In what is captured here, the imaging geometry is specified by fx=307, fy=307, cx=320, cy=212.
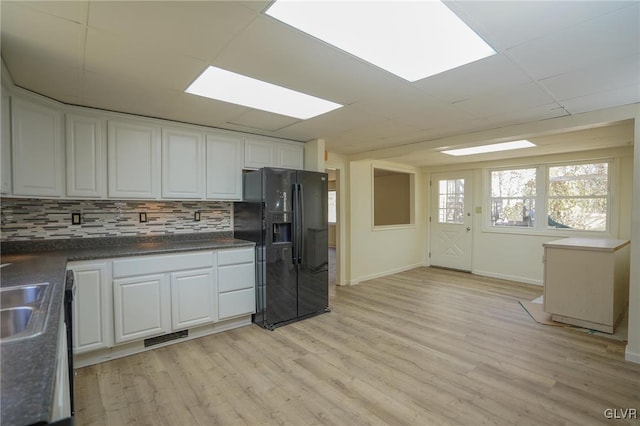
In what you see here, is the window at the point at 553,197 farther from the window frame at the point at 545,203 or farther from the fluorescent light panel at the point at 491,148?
the fluorescent light panel at the point at 491,148

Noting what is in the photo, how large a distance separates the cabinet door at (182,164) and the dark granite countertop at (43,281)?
0.57 m

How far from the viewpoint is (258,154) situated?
382 cm

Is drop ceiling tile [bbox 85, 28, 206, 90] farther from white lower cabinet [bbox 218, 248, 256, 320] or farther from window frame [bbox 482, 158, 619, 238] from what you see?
window frame [bbox 482, 158, 619, 238]

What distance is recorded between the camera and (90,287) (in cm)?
253

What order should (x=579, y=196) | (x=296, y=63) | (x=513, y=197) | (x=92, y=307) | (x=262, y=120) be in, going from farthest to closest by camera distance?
(x=513, y=197)
(x=579, y=196)
(x=262, y=120)
(x=92, y=307)
(x=296, y=63)

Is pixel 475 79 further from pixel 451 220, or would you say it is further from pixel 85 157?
pixel 451 220

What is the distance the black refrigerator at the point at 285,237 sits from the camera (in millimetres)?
3402

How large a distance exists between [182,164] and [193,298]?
141 cm

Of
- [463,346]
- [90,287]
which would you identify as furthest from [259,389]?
[463,346]

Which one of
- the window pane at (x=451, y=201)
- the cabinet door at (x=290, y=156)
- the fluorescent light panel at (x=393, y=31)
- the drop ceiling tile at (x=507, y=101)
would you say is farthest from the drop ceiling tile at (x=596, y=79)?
the window pane at (x=451, y=201)

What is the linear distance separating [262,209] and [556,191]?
4.88 m

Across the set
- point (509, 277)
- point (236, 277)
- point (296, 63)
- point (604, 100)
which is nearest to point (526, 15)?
point (296, 63)

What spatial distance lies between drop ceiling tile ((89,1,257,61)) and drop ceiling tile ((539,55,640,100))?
2228 mm

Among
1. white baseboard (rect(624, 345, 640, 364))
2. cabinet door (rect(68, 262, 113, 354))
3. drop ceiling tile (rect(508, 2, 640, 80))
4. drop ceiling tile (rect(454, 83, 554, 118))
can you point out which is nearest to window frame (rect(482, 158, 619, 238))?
white baseboard (rect(624, 345, 640, 364))
